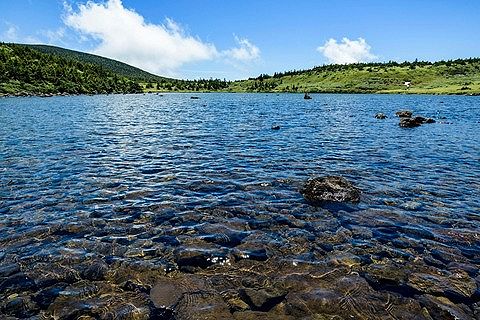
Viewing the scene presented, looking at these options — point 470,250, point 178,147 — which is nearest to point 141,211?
point 470,250

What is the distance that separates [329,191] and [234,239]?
21.3 ft

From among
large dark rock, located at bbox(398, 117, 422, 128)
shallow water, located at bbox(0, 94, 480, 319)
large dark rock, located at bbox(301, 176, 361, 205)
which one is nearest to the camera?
shallow water, located at bbox(0, 94, 480, 319)

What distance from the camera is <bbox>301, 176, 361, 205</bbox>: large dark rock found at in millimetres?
17359

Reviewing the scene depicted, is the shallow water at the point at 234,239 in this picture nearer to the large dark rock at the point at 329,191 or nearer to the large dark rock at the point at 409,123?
the large dark rock at the point at 329,191

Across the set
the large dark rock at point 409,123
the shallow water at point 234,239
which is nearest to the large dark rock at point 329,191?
the shallow water at point 234,239

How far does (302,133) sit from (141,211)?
30.2 metres

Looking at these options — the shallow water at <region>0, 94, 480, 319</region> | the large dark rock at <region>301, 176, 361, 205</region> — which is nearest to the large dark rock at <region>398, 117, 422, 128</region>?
the shallow water at <region>0, 94, 480, 319</region>

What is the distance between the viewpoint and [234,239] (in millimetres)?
13375

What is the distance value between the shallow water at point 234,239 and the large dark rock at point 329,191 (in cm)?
63

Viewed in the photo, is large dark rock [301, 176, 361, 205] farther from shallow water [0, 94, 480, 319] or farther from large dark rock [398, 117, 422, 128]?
large dark rock [398, 117, 422, 128]

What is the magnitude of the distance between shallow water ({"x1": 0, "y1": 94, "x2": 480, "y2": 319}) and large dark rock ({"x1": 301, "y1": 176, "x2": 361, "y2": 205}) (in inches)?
24.9

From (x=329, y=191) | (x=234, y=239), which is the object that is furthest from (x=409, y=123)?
(x=234, y=239)

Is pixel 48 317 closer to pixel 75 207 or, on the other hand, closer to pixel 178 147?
pixel 75 207

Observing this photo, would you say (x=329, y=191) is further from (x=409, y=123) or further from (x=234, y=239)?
(x=409, y=123)
